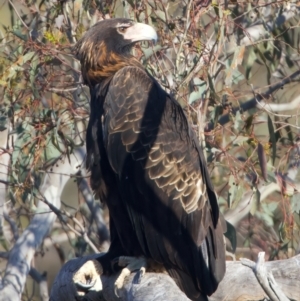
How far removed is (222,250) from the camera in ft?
14.3

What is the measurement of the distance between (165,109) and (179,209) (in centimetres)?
54

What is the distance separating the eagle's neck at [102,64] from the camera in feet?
15.8

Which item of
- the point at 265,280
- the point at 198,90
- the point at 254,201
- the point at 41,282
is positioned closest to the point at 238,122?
the point at 198,90

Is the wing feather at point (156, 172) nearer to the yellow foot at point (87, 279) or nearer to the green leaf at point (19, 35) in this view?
the yellow foot at point (87, 279)

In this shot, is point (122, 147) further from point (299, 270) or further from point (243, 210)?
point (243, 210)

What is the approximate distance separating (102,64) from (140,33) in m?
0.28

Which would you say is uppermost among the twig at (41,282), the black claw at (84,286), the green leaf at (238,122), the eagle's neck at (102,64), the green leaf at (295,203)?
the eagle's neck at (102,64)

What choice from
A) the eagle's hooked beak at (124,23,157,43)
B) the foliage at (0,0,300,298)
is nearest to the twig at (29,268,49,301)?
the foliage at (0,0,300,298)

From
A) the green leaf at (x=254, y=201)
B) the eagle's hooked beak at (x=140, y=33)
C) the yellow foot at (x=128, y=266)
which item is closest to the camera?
the yellow foot at (x=128, y=266)

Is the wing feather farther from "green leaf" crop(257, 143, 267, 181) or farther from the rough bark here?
"green leaf" crop(257, 143, 267, 181)

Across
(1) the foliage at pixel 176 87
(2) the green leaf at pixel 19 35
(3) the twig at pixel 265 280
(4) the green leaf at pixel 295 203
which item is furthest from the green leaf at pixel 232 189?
(3) the twig at pixel 265 280

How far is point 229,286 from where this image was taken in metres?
4.28

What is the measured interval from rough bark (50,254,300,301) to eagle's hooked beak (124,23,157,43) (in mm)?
1324

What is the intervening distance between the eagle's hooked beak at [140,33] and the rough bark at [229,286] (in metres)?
1.32
